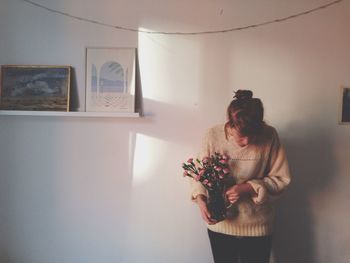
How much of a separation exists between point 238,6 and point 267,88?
515 mm

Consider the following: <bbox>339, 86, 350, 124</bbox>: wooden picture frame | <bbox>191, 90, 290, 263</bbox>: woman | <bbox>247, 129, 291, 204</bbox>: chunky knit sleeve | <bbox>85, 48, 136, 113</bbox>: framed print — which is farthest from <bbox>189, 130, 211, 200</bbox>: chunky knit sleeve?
<bbox>339, 86, 350, 124</bbox>: wooden picture frame

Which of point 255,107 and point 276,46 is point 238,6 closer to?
point 276,46

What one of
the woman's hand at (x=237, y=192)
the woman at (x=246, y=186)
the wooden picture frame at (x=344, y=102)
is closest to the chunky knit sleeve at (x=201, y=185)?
the woman at (x=246, y=186)

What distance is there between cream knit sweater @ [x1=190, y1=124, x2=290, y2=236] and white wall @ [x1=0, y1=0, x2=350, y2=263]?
352 millimetres

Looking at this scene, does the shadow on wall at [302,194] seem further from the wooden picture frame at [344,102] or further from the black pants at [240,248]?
the black pants at [240,248]

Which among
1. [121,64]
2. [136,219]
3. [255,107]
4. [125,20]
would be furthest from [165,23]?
[136,219]

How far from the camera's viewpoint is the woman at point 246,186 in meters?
1.28

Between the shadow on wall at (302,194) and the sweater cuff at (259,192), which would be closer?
the sweater cuff at (259,192)

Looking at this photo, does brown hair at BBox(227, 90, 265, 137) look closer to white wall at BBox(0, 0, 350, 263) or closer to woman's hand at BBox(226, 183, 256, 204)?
woman's hand at BBox(226, 183, 256, 204)

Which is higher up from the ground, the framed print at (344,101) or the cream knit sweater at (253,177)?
the framed print at (344,101)

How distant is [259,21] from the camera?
1.64 meters

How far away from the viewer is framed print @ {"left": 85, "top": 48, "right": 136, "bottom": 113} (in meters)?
1.66

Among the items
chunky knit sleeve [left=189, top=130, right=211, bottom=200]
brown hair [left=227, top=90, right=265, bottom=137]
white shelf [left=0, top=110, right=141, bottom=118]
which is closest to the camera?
brown hair [left=227, top=90, right=265, bottom=137]

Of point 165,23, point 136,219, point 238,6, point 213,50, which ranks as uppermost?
point 238,6
